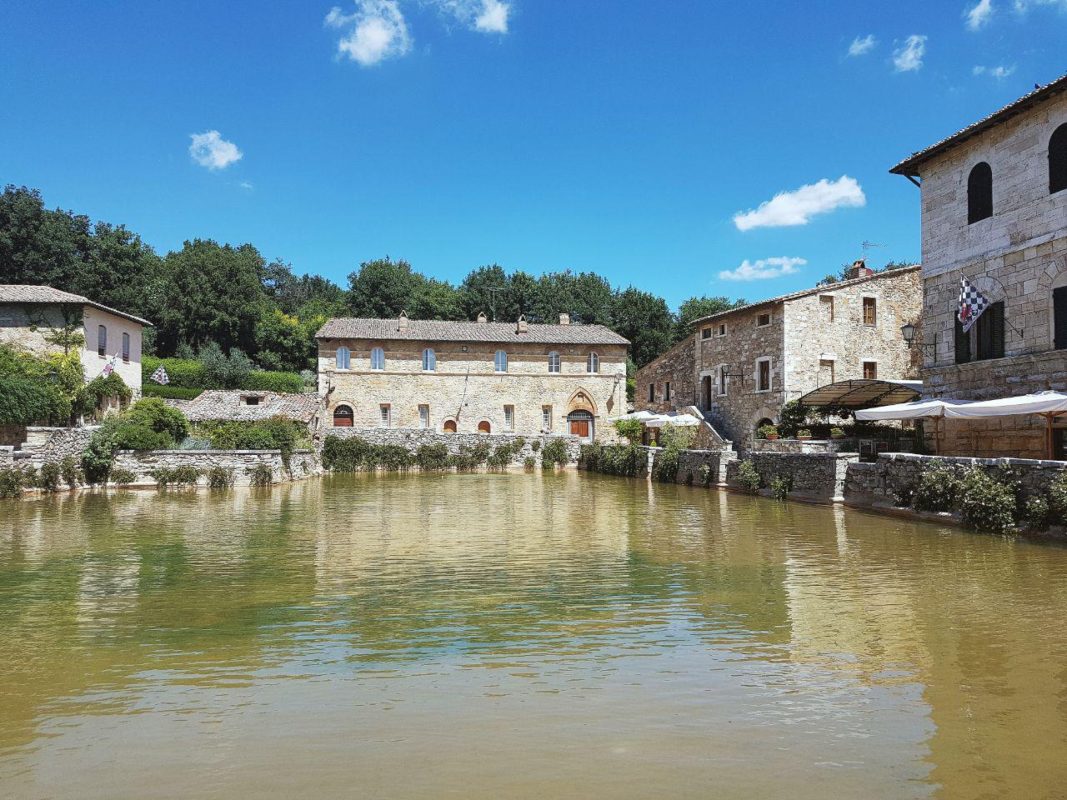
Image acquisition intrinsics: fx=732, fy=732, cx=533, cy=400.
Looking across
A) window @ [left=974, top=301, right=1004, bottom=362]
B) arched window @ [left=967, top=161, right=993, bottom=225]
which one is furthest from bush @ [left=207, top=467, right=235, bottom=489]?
arched window @ [left=967, top=161, right=993, bottom=225]

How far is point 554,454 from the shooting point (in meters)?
34.6

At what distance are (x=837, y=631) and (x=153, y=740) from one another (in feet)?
18.5

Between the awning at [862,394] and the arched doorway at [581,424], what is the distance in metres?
17.8

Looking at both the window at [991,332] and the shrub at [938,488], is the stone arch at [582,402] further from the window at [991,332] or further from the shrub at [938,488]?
the shrub at [938,488]

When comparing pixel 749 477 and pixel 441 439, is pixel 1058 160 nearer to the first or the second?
pixel 749 477

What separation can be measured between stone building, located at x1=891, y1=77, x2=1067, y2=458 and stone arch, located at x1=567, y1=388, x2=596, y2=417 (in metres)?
22.7

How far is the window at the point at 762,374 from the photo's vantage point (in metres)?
29.8

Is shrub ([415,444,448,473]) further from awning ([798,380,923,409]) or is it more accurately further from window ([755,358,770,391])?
awning ([798,380,923,409])

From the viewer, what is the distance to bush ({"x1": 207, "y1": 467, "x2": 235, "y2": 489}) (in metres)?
24.0

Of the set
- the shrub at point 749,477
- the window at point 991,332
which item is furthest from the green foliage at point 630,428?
the window at point 991,332

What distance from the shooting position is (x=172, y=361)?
46781mm

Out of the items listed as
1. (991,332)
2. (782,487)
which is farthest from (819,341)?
(782,487)

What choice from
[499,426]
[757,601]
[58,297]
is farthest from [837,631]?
[499,426]

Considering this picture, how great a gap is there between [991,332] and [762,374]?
12.4 meters
